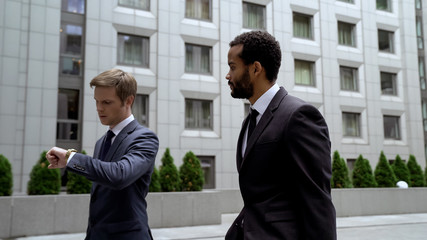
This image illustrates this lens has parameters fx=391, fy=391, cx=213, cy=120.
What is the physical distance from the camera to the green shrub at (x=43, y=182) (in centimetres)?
1410

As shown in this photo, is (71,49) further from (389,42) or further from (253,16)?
(389,42)

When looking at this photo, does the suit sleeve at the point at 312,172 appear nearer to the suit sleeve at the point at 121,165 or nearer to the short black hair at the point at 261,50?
the short black hair at the point at 261,50

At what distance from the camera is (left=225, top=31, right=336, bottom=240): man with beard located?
2.20 m

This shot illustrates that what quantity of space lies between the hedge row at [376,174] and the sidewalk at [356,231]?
3.42 meters

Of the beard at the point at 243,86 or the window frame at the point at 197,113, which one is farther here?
the window frame at the point at 197,113

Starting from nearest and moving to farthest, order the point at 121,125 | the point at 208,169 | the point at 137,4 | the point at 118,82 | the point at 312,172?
1. the point at 312,172
2. the point at 118,82
3. the point at 121,125
4. the point at 137,4
5. the point at 208,169

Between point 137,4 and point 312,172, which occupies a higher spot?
point 137,4

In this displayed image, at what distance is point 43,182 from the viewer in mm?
14203

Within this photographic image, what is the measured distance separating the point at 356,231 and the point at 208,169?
31.9 ft

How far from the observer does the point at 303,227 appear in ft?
7.20

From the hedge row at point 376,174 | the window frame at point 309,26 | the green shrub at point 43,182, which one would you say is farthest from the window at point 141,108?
the window frame at point 309,26

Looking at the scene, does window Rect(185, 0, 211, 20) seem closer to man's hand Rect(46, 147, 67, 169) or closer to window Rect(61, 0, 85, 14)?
window Rect(61, 0, 85, 14)

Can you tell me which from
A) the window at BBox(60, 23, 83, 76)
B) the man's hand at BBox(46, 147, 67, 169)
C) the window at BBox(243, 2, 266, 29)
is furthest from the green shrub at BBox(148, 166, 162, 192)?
the man's hand at BBox(46, 147, 67, 169)

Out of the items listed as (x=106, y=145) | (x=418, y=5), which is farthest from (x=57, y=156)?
(x=418, y=5)
